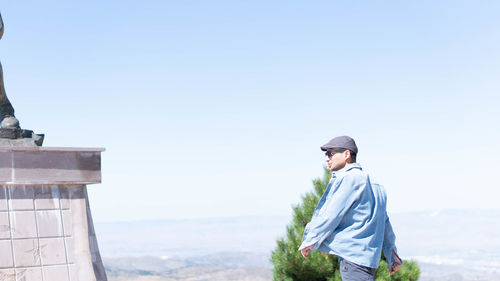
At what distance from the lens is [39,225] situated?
19.1 ft

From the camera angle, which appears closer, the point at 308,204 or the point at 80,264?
the point at 80,264

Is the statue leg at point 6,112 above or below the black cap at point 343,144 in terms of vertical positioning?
above

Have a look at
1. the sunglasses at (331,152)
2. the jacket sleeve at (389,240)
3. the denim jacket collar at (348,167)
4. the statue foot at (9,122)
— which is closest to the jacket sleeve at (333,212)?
the denim jacket collar at (348,167)

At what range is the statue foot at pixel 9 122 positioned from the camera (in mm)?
6488

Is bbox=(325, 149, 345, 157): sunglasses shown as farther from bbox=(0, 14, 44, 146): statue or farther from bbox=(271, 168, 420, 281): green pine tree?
bbox=(271, 168, 420, 281): green pine tree

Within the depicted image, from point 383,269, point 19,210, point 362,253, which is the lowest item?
point 383,269

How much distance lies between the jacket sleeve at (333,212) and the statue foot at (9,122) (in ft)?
13.6

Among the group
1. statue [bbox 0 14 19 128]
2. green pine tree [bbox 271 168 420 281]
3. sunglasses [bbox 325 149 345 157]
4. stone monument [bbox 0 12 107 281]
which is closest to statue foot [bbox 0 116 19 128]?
statue [bbox 0 14 19 128]

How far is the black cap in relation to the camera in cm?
423

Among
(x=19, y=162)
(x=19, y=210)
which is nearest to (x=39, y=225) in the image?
(x=19, y=210)

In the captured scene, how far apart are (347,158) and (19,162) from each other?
3.61 m

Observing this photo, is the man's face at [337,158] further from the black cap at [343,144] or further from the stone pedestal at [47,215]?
the stone pedestal at [47,215]

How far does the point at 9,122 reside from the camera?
257 inches

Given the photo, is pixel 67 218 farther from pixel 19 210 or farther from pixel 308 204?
pixel 308 204
